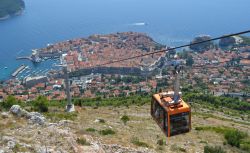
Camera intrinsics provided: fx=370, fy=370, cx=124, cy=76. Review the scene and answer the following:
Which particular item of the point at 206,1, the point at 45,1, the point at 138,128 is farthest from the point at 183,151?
the point at 45,1

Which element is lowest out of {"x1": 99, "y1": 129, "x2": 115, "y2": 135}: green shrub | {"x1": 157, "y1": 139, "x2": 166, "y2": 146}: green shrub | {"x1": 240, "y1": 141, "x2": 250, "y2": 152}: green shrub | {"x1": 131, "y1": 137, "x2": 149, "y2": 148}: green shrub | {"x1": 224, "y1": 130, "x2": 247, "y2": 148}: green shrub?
{"x1": 240, "y1": 141, "x2": 250, "y2": 152}: green shrub

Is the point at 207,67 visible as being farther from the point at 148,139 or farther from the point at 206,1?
the point at 206,1

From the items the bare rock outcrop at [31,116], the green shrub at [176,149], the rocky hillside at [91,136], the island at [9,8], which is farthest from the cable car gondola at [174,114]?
the island at [9,8]

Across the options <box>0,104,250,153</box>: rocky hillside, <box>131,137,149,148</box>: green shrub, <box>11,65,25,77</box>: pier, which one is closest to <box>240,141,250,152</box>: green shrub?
<box>0,104,250,153</box>: rocky hillside

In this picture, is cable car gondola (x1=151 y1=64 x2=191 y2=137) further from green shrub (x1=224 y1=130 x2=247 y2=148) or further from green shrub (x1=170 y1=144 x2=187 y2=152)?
green shrub (x1=224 y1=130 x2=247 y2=148)

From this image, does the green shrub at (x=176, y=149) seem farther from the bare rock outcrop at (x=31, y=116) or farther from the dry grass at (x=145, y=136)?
the bare rock outcrop at (x=31, y=116)

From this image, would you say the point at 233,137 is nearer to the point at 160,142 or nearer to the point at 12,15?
the point at 160,142

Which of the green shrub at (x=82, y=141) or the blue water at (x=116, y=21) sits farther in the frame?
the blue water at (x=116, y=21)
